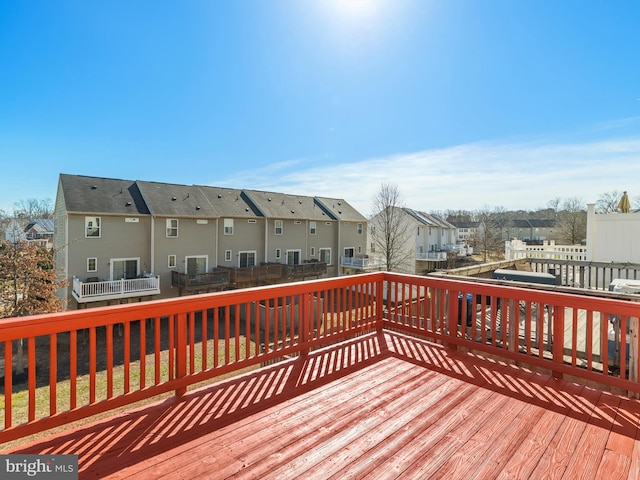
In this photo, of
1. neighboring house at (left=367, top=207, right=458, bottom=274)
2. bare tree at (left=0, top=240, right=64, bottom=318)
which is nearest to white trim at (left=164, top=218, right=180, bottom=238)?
bare tree at (left=0, top=240, right=64, bottom=318)

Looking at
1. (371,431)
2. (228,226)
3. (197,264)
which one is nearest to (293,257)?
(228,226)

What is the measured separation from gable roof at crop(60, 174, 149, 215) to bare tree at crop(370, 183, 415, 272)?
1444cm

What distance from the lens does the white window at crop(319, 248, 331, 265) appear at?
22283mm

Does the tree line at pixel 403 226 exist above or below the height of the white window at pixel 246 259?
above

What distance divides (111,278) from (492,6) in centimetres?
1686

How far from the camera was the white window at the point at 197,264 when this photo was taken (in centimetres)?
1655

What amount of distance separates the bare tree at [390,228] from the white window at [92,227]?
52.4 ft

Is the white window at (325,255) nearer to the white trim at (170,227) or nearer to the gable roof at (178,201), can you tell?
the gable roof at (178,201)

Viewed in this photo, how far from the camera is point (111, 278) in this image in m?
14.5

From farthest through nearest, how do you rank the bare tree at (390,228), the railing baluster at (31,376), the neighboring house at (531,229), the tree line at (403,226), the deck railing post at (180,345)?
the neighboring house at (531,229), the tree line at (403,226), the bare tree at (390,228), the deck railing post at (180,345), the railing baluster at (31,376)

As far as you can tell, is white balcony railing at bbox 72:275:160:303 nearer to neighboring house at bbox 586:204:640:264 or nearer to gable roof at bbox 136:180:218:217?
gable roof at bbox 136:180:218:217

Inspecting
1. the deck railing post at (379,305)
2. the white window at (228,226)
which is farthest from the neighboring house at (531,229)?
the deck railing post at (379,305)

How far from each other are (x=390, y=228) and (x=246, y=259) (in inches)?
404

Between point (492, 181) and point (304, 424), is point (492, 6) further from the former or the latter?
point (492, 181)
